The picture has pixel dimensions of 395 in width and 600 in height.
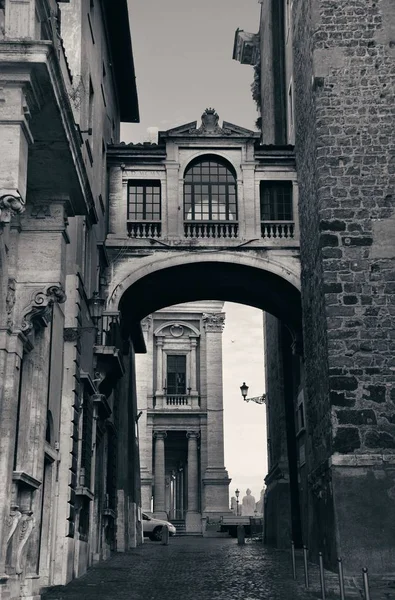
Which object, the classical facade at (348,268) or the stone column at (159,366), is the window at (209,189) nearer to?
the classical facade at (348,268)

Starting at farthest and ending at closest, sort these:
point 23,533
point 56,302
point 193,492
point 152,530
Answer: point 193,492
point 152,530
point 56,302
point 23,533

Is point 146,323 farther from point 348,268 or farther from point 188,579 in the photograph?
point 188,579

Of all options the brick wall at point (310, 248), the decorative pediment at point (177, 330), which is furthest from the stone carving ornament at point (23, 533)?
the decorative pediment at point (177, 330)

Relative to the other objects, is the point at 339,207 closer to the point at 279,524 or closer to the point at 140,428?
the point at 279,524

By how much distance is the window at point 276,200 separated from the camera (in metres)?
24.4

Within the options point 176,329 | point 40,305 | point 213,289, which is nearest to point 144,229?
point 213,289

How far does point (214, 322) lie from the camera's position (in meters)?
52.1

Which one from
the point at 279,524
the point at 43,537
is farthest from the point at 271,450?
the point at 43,537

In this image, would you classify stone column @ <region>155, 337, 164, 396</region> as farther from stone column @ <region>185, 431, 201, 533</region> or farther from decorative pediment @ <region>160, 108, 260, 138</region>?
decorative pediment @ <region>160, 108, 260, 138</region>

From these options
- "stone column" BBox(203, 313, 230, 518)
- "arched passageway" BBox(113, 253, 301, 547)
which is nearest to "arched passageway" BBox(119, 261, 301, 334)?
"arched passageway" BBox(113, 253, 301, 547)

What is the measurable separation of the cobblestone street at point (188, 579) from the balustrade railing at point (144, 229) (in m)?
8.53

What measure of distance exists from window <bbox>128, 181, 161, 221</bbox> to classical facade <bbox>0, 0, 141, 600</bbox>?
3.01 ft

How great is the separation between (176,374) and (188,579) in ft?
115

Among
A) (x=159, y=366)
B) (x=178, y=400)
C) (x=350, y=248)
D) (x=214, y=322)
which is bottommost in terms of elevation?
(x=350, y=248)
